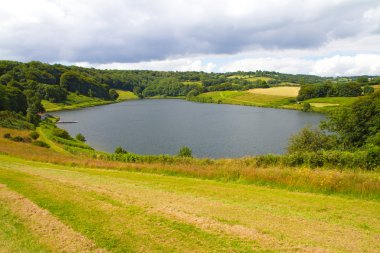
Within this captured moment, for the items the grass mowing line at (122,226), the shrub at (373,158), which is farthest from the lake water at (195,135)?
the grass mowing line at (122,226)

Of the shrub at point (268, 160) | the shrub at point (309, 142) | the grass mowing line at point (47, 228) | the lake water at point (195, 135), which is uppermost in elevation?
A: the grass mowing line at point (47, 228)

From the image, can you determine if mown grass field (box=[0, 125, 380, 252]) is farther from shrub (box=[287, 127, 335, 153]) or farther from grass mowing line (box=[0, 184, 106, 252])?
shrub (box=[287, 127, 335, 153])

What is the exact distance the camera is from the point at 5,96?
325 feet

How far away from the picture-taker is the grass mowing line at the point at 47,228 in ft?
30.9

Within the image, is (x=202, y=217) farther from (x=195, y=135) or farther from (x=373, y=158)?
(x=195, y=135)

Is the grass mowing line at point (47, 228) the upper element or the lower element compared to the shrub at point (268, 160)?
upper

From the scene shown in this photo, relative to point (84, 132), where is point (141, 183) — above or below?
above

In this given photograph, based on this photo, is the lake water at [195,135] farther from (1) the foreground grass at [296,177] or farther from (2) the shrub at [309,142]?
(1) the foreground grass at [296,177]

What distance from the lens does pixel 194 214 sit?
11922mm

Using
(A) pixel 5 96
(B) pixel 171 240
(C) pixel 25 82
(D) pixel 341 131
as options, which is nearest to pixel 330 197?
(B) pixel 171 240

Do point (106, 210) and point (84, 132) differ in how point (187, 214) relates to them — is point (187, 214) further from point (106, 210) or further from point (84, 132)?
point (84, 132)

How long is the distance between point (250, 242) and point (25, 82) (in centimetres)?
19733

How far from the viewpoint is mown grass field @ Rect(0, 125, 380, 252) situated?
9617 mm

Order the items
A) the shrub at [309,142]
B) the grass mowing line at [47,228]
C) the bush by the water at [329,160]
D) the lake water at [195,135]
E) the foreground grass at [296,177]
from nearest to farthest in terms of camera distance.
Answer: the grass mowing line at [47,228]
the foreground grass at [296,177]
the bush by the water at [329,160]
the shrub at [309,142]
the lake water at [195,135]
